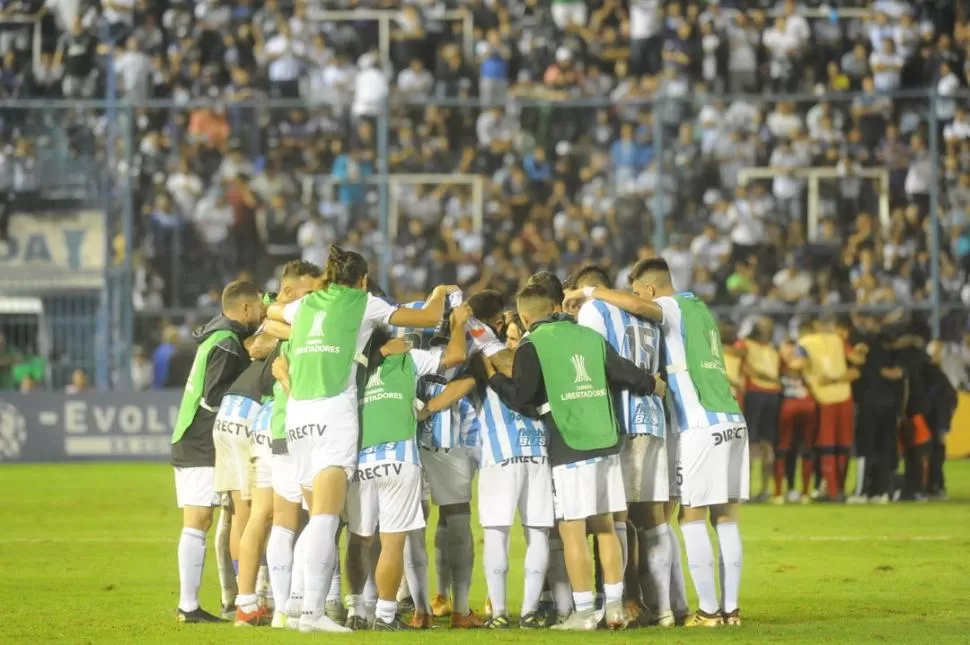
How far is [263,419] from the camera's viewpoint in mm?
10680

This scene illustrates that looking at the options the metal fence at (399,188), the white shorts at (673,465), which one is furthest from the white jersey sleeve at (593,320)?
the metal fence at (399,188)

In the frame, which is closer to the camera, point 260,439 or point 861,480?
point 260,439

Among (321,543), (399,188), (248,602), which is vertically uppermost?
(399,188)

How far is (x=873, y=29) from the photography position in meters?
32.7

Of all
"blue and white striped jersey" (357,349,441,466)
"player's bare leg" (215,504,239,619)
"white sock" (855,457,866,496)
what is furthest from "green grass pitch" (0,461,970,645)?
"blue and white striped jersey" (357,349,441,466)

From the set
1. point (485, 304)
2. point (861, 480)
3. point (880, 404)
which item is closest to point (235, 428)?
point (485, 304)

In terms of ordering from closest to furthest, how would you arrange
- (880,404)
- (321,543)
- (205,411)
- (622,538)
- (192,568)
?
(321,543) → (622,538) → (192,568) → (205,411) → (880,404)

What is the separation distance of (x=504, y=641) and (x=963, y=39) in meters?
25.1

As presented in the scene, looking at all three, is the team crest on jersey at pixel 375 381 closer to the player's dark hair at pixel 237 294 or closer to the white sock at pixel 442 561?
the white sock at pixel 442 561

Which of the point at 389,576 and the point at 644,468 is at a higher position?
the point at 644,468

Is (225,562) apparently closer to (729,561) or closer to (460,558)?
(460,558)

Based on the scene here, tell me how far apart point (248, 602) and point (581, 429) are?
2267 millimetres

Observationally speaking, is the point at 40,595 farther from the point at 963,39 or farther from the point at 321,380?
the point at 963,39

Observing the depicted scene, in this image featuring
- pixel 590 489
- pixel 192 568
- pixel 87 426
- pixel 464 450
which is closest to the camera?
pixel 590 489
